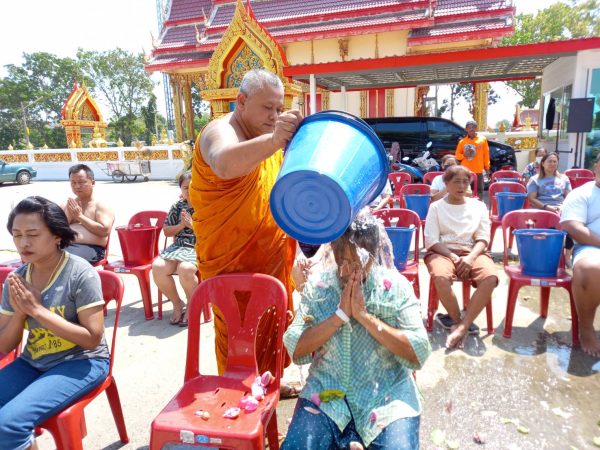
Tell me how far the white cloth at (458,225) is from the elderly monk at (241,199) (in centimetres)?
157

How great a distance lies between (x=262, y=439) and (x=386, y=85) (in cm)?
1153

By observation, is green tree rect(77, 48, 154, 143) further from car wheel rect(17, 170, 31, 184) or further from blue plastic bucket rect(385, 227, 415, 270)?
blue plastic bucket rect(385, 227, 415, 270)

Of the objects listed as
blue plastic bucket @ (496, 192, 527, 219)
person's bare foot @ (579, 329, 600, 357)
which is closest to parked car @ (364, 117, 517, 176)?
blue plastic bucket @ (496, 192, 527, 219)

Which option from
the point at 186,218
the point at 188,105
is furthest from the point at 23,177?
the point at 186,218

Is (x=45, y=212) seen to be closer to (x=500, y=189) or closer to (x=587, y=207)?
(x=587, y=207)

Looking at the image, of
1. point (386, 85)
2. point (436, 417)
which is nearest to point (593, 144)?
point (386, 85)

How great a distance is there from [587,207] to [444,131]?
7483 mm

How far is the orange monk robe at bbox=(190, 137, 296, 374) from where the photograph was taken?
1.81m

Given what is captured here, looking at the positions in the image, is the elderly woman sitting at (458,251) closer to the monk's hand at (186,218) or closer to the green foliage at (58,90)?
the monk's hand at (186,218)

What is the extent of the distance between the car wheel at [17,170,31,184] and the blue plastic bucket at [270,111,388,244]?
760 inches

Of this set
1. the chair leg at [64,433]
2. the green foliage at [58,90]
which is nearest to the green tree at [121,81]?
the green foliage at [58,90]

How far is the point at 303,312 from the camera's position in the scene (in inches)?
65.6

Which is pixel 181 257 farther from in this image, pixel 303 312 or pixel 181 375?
pixel 303 312

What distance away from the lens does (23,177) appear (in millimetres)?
17109
